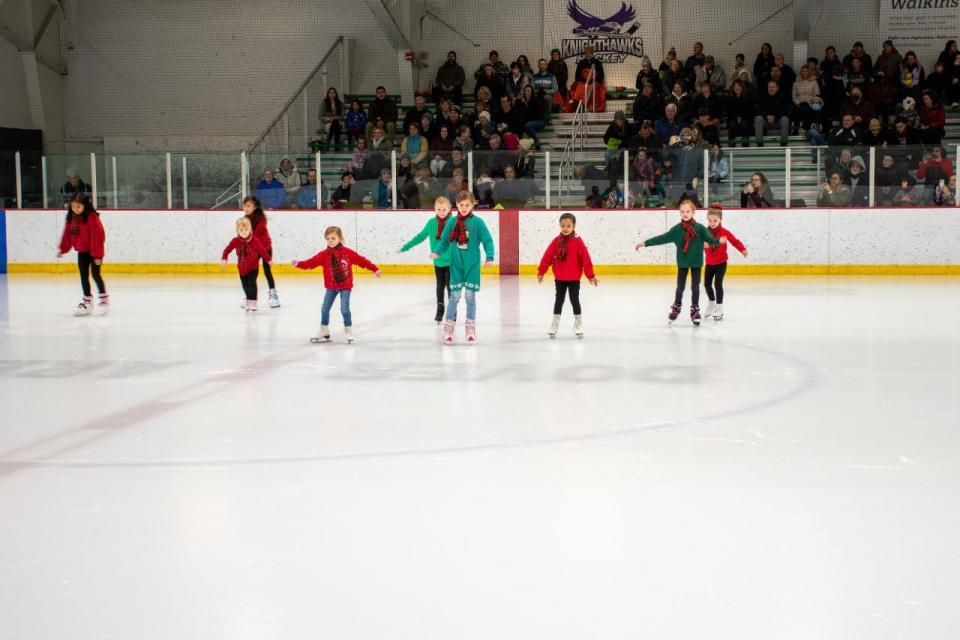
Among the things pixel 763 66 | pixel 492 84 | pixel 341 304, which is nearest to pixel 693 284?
pixel 341 304

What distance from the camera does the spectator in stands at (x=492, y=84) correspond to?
22.4 meters

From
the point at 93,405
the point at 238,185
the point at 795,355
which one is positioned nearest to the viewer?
the point at 93,405

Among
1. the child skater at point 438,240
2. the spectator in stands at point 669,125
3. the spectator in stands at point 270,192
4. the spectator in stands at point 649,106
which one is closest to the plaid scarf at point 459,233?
the child skater at point 438,240

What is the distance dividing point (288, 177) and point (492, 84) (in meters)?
5.54

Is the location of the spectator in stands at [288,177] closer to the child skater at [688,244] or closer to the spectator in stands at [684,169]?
the spectator in stands at [684,169]

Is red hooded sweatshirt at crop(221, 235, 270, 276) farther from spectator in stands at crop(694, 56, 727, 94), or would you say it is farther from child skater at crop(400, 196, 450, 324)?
spectator in stands at crop(694, 56, 727, 94)

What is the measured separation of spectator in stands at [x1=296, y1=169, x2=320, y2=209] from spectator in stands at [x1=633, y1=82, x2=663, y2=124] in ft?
20.3

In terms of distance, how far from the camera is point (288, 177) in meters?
18.8

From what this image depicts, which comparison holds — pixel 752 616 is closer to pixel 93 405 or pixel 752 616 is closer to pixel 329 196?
pixel 93 405

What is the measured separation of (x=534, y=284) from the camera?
16516 millimetres

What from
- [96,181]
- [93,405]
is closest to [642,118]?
[96,181]

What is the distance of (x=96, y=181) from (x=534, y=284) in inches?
306

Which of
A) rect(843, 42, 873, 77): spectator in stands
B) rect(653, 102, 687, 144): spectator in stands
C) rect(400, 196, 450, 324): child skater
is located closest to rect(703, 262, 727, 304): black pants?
rect(400, 196, 450, 324): child skater

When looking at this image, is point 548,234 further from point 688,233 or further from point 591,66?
point 688,233
